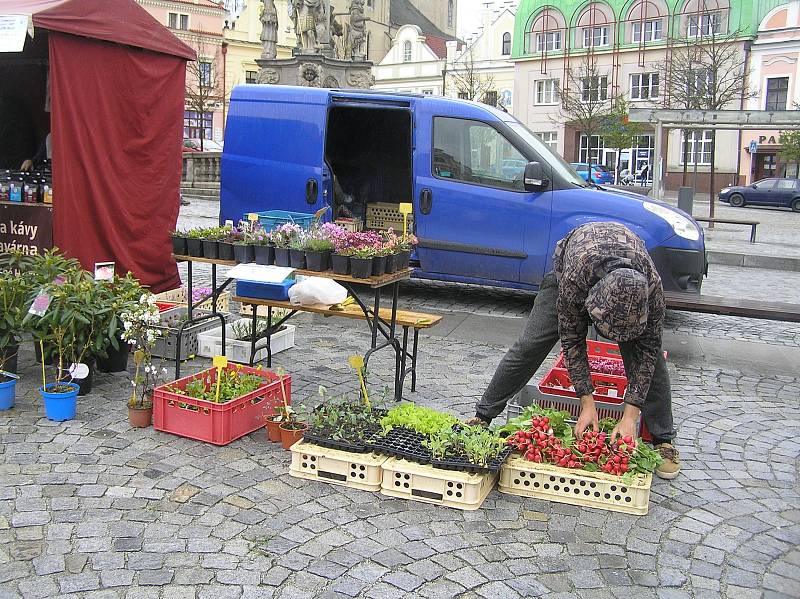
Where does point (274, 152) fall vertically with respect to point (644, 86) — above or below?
below

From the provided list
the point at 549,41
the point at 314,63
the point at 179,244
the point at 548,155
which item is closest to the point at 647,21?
the point at 549,41

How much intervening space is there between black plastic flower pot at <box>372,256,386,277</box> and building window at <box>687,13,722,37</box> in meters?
45.3

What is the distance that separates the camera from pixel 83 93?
25.1 feet

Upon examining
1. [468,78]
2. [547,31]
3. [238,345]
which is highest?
[547,31]

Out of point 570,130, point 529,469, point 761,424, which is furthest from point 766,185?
point 529,469

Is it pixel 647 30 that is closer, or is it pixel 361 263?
pixel 361 263

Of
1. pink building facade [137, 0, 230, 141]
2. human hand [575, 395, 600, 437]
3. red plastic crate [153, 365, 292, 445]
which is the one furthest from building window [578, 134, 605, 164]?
human hand [575, 395, 600, 437]

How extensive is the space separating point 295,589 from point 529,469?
1.51 meters

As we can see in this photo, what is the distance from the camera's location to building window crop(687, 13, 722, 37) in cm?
4647

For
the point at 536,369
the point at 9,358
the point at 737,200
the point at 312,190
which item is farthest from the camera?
the point at 737,200

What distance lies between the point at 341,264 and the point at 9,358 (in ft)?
8.03

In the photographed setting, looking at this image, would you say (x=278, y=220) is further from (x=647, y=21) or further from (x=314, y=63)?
(x=647, y=21)

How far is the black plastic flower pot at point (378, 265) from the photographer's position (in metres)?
5.83

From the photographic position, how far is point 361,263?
578 centimetres
